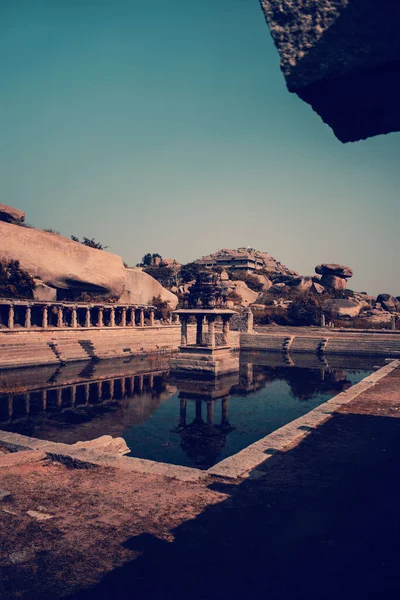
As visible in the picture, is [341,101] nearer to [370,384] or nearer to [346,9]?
[346,9]

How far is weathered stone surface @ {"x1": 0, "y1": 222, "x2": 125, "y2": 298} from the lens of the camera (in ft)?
148

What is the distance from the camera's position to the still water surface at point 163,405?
13654 mm

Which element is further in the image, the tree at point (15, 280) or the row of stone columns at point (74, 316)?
the tree at point (15, 280)

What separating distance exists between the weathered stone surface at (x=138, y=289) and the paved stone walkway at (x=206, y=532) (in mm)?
49521

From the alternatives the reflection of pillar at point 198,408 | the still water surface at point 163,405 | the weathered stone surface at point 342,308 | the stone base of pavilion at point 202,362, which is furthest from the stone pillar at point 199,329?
the weathered stone surface at point 342,308

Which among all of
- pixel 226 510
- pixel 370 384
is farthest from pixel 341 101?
pixel 370 384

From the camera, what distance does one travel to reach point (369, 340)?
40625mm

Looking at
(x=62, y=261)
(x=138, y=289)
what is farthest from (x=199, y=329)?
(x=138, y=289)

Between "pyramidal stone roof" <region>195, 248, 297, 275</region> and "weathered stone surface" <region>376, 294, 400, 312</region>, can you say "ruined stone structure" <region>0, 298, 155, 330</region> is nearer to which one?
"weathered stone surface" <region>376, 294, 400, 312</region>

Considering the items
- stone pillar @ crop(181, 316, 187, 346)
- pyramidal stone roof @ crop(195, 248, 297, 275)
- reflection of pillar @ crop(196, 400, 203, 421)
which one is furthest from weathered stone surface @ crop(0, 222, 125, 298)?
pyramidal stone roof @ crop(195, 248, 297, 275)

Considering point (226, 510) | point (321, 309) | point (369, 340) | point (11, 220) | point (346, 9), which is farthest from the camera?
point (321, 309)

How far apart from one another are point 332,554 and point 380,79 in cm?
491

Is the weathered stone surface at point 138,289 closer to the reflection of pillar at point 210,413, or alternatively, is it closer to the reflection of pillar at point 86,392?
the reflection of pillar at point 86,392

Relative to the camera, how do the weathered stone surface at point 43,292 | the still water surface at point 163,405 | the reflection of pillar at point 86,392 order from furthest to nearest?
the weathered stone surface at point 43,292 < the reflection of pillar at point 86,392 < the still water surface at point 163,405
